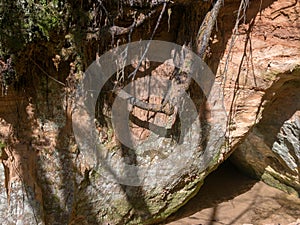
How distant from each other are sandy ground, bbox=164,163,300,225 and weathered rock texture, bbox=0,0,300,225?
420 mm

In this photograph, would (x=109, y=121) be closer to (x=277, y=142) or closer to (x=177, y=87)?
(x=177, y=87)

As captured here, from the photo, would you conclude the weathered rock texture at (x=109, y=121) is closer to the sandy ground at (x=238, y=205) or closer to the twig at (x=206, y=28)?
the twig at (x=206, y=28)

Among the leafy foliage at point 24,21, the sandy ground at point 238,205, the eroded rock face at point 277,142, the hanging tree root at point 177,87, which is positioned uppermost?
the leafy foliage at point 24,21

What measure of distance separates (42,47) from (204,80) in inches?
45.9

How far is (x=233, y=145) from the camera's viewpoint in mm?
3049

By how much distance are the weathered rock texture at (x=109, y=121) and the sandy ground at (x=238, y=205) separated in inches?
16.5

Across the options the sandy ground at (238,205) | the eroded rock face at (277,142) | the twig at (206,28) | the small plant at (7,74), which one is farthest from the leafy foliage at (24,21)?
the sandy ground at (238,205)

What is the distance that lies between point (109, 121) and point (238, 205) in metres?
1.61

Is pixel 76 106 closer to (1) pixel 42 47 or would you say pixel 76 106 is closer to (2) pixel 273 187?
(1) pixel 42 47

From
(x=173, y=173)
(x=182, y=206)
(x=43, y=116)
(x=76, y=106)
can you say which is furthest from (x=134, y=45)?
(x=182, y=206)

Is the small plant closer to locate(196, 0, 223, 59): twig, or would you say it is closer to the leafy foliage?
the leafy foliage

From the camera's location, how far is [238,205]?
139 inches

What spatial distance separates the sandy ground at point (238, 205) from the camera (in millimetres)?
3316

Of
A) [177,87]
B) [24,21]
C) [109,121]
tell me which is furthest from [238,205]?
[24,21]
